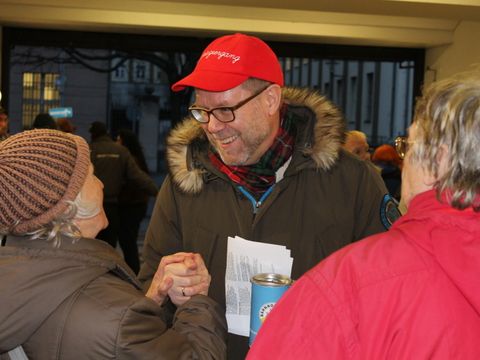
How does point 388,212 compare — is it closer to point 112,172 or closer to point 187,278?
point 187,278

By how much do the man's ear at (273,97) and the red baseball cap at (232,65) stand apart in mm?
24

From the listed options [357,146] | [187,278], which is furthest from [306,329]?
[357,146]

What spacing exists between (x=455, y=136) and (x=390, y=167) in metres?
5.00

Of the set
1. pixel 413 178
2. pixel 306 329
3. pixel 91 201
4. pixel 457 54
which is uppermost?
pixel 457 54

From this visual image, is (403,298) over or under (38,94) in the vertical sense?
under

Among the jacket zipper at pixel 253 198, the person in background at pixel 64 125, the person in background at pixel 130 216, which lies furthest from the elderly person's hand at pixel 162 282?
the person in background at pixel 64 125

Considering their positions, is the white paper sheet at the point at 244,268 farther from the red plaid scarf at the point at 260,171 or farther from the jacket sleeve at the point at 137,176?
the jacket sleeve at the point at 137,176

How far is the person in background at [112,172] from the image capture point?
221 inches

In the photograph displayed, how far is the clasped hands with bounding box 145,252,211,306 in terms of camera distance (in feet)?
5.32

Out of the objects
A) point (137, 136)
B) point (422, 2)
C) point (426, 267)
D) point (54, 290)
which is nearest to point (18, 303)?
point (54, 290)

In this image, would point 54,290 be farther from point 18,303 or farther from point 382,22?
point 382,22

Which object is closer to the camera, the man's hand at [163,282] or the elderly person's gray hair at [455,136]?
the elderly person's gray hair at [455,136]

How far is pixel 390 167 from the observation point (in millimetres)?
5824

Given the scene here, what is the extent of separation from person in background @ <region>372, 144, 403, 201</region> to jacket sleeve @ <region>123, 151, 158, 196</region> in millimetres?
2159
